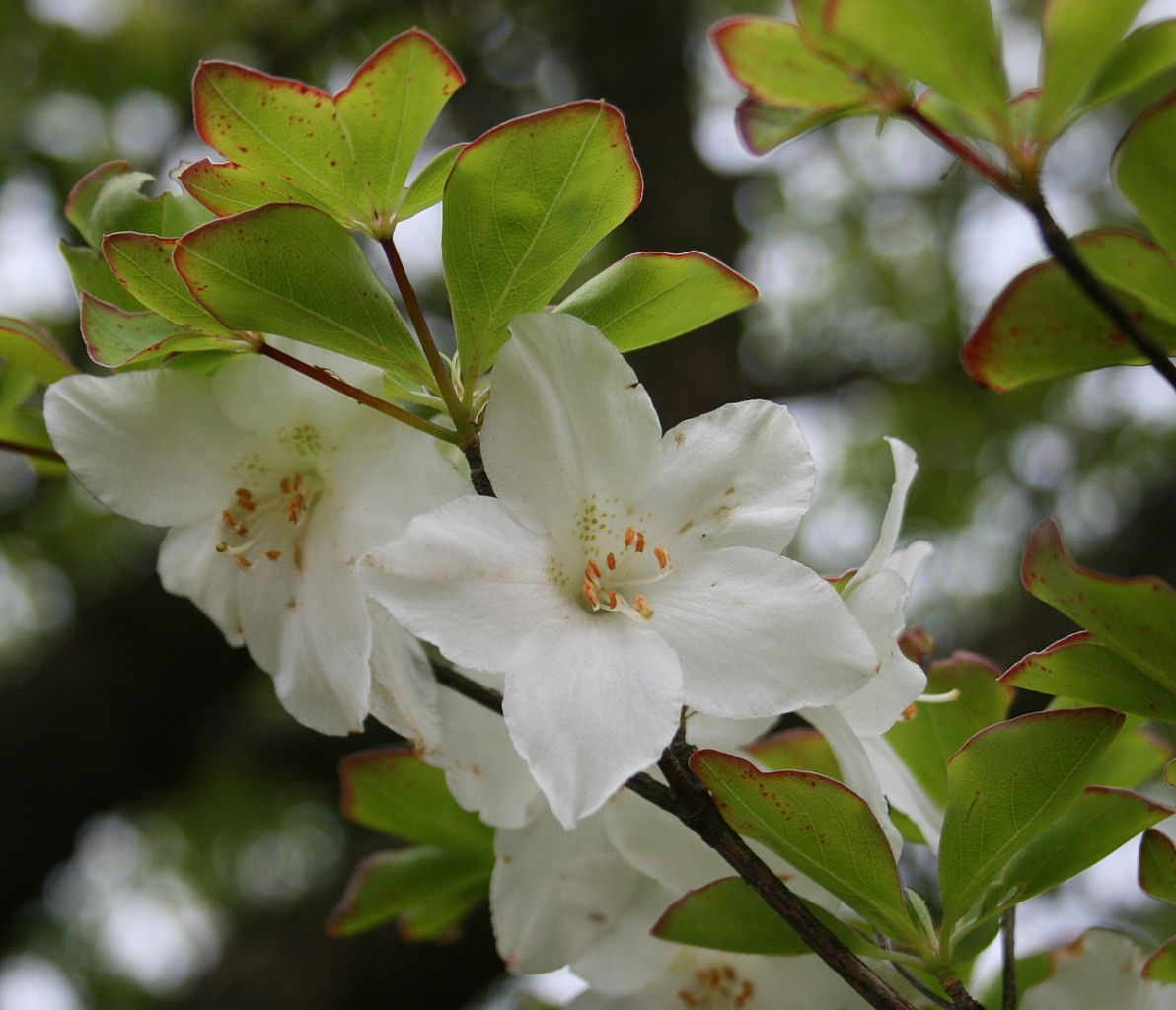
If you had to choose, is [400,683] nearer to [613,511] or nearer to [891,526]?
[613,511]

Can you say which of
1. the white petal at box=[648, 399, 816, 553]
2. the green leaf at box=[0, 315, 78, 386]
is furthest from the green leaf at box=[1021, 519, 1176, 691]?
the green leaf at box=[0, 315, 78, 386]

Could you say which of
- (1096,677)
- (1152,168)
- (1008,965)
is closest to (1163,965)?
(1008,965)

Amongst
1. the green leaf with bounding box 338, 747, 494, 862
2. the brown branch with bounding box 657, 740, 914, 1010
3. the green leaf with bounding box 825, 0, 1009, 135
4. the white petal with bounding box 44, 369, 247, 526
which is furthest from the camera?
the green leaf with bounding box 338, 747, 494, 862

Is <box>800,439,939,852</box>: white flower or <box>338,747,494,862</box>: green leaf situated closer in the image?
<box>800,439,939,852</box>: white flower

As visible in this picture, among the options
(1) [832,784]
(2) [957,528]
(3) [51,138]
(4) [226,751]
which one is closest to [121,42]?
(3) [51,138]

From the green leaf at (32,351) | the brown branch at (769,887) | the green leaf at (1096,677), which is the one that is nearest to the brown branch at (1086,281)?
the green leaf at (1096,677)

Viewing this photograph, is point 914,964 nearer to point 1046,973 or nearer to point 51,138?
point 1046,973

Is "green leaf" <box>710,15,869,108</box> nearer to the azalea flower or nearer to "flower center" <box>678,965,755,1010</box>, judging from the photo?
the azalea flower
